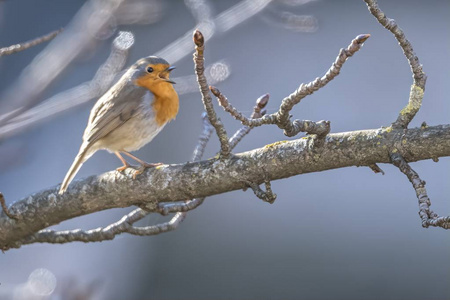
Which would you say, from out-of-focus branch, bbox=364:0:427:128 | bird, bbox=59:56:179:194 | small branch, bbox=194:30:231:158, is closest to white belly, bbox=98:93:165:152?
bird, bbox=59:56:179:194

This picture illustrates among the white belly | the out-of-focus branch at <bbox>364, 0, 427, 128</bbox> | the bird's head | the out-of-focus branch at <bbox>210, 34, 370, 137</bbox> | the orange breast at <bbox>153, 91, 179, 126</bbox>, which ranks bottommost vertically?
the out-of-focus branch at <bbox>210, 34, 370, 137</bbox>

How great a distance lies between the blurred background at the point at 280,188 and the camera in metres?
5.82

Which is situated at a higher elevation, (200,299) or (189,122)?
(189,122)

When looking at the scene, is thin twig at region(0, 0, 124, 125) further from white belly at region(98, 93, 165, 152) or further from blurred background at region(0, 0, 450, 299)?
blurred background at region(0, 0, 450, 299)

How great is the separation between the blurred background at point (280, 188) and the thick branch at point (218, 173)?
80.6 inches

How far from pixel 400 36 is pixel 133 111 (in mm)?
2337

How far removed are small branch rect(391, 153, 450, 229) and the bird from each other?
2025mm

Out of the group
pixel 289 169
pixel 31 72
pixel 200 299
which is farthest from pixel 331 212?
pixel 31 72

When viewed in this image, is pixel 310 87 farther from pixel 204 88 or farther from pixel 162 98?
pixel 162 98

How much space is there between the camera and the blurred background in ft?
19.1

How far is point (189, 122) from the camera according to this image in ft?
23.0

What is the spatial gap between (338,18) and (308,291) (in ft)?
8.12

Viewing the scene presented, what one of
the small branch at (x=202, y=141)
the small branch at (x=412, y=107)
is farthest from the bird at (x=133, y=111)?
the small branch at (x=412, y=107)

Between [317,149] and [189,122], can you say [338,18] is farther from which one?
[317,149]
